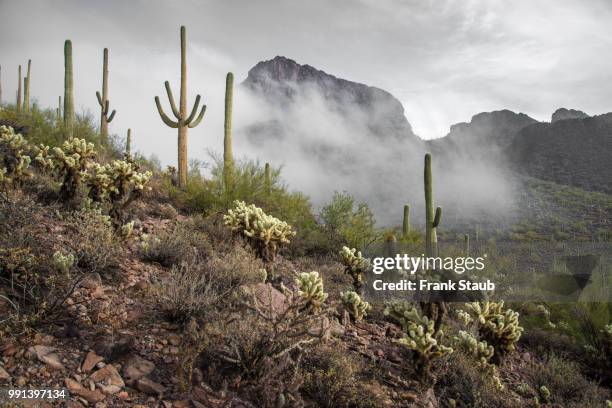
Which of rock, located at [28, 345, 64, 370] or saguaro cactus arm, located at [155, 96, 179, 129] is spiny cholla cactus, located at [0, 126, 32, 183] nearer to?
rock, located at [28, 345, 64, 370]

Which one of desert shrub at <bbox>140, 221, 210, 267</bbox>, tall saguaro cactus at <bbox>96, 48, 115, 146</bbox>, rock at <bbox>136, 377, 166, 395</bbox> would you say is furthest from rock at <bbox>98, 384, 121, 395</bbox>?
tall saguaro cactus at <bbox>96, 48, 115, 146</bbox>

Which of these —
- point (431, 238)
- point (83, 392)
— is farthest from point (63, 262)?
point (431, 238)

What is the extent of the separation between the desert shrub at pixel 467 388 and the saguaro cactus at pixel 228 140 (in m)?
6.02

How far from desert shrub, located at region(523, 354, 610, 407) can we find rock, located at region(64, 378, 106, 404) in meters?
4.75

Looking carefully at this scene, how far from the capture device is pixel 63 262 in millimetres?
4043

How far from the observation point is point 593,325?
6.68m

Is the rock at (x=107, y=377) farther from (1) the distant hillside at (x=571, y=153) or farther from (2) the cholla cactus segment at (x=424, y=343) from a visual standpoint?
(1) the distant hillside at (x=571, y=153)

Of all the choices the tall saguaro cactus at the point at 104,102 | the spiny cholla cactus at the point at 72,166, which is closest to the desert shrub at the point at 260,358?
the spiny cholla cactus at the point at 72,166

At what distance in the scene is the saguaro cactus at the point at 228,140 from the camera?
9.40 meters

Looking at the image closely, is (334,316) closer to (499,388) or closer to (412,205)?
(499,388)

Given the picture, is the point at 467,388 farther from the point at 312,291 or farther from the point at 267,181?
the point at 267,181

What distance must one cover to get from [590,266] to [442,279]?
28.6ft

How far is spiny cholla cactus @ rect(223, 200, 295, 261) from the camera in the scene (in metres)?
6.13

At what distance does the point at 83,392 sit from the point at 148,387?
43 centimetres
